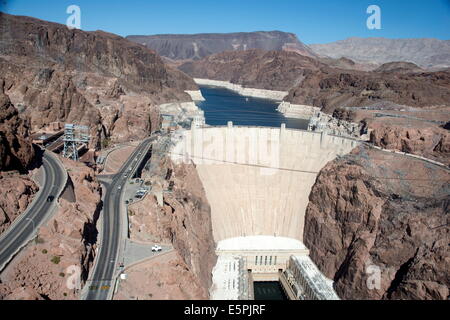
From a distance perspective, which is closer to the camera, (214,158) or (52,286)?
(52,286)

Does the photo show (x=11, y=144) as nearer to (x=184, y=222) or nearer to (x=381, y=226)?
(x=184, y=222)

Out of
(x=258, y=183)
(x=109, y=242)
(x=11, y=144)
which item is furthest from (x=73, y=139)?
(x=258, y=183)

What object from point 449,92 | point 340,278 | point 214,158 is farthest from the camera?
point 449,92

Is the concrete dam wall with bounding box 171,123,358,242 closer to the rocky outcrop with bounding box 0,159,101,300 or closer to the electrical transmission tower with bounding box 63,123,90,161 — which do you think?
the electrical transmission tower with bounding box 63,123,90,161

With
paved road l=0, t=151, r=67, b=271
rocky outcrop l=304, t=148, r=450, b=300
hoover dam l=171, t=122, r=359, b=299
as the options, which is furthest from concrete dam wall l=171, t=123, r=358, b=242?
paved road l=0, t=151, r=67, b=271

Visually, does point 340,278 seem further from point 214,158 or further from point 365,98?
point 365,98
